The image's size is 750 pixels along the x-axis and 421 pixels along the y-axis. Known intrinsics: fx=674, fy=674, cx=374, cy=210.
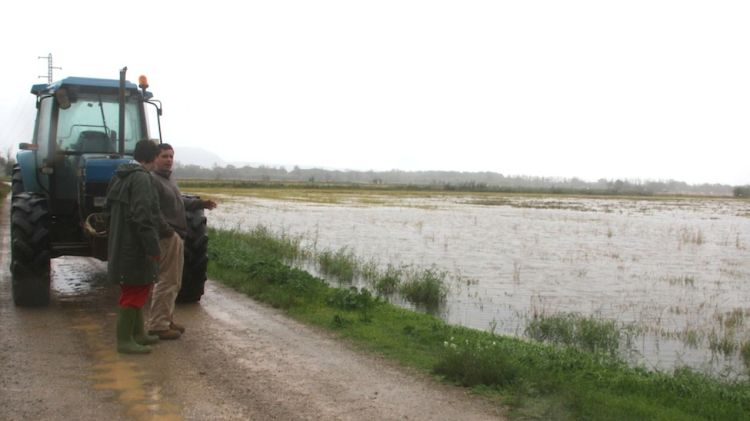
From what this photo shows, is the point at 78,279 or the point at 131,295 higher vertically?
the point at 131,295

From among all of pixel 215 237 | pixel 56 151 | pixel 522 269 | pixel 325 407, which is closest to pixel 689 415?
pixel 325 407

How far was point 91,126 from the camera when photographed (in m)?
8.90

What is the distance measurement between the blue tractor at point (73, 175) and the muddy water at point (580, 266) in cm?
531

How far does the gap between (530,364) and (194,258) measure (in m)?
4.34

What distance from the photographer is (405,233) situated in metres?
23.9

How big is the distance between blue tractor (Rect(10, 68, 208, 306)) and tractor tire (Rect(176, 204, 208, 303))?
0.01 meters

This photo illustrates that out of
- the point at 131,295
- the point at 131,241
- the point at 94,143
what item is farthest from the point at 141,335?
the point at 94,143

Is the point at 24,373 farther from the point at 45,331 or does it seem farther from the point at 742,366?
the point at 742,366

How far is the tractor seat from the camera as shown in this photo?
884cm

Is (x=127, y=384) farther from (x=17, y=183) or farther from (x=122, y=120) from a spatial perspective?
(x=17, y=183)

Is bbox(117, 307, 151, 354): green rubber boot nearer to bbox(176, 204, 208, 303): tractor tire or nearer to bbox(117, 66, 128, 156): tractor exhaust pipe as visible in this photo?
bbox(176, 204, 208, 303): tractor tire

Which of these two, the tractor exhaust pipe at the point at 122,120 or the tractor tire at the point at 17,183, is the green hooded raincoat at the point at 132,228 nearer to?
the tractor exhaust pipe at the point at 122,120

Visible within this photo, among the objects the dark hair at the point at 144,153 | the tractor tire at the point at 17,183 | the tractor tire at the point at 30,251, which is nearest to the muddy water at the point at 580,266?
the dark hair at the point at 144,153

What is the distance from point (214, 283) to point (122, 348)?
419 cm
